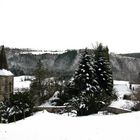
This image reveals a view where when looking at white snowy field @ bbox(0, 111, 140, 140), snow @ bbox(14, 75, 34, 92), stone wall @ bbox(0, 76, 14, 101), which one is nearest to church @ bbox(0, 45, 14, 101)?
stone wall @ bbox(0, 76, 14, 101)

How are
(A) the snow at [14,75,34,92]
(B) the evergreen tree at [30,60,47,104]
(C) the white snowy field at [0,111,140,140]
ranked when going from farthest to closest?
(A) the snow at [14,75,34,92]
(B) the evergreen tree at [30,60,47,104]
(C) the white snowy field at [0,111,140,140]

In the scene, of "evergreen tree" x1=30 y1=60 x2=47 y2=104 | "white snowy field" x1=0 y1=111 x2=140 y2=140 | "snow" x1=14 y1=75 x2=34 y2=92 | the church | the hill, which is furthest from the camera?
the hill

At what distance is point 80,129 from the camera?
15.7 meters

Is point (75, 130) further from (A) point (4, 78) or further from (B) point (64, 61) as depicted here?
(B) point (64, 61)

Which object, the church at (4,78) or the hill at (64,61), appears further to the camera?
the hill at (64,61)

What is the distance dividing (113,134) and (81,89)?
24.7 metres

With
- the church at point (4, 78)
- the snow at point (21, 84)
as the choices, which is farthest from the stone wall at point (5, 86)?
the snow at point (21, 84)

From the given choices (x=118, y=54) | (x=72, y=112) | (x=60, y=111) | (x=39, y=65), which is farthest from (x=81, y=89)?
(x=118, y=54)

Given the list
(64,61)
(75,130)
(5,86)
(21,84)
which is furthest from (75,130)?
(64,61)

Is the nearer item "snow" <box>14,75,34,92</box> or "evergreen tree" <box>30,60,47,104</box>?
"evergreen tree" <box>30,60,47,104</box>

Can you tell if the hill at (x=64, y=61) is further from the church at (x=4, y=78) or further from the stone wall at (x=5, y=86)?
the church at (x=4, y=78)

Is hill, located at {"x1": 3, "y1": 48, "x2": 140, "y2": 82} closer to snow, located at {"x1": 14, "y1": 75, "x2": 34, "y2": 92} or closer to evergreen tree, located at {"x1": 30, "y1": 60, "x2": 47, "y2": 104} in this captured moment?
snow, located at {"x1": 14, "y1": 75, "x2": 34, "y2": 92}

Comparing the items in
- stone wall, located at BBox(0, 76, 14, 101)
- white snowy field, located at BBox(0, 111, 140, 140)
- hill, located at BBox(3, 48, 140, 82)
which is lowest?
white snowy field, located at BBox(0, 111, 140, 140)

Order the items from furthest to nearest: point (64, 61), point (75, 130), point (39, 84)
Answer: point (64, 61) < point (39, 84) < point (75, 130)
